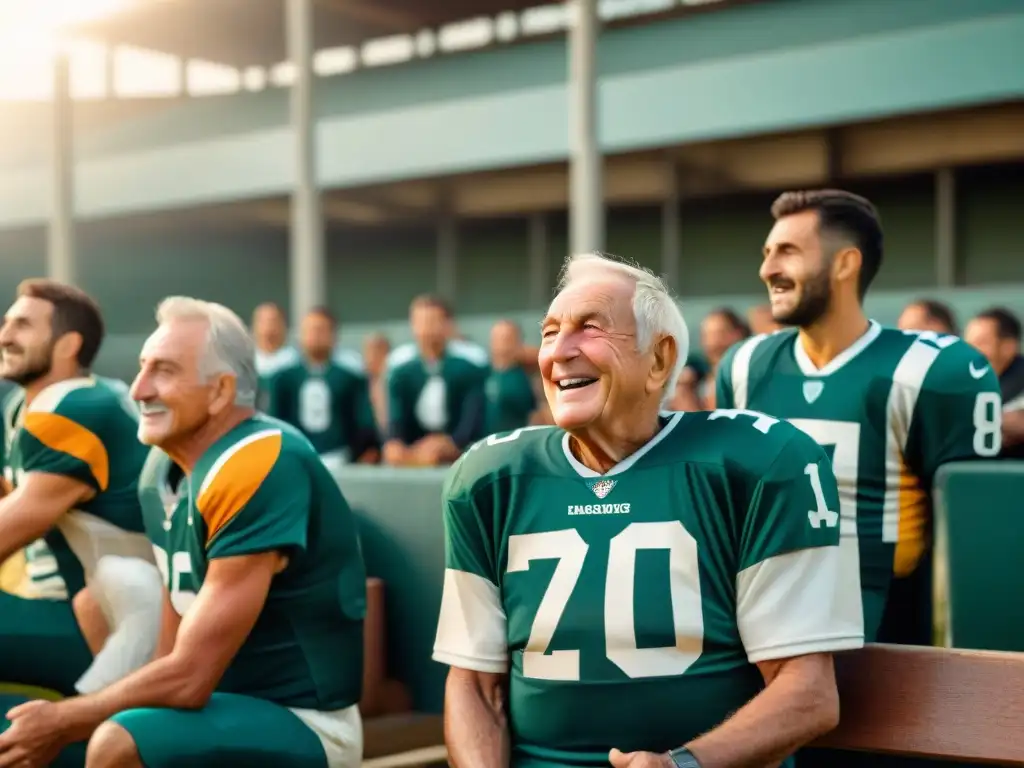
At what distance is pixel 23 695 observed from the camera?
152 inches

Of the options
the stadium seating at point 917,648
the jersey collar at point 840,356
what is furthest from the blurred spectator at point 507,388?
the jersey collar at point 840,356

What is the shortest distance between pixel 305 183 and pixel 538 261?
5183 millimetres

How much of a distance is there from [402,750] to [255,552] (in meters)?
1.55

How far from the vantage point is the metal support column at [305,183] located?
16.5m

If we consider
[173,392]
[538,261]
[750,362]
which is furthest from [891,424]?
[538,261]

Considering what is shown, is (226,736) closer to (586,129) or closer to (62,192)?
(586,129)

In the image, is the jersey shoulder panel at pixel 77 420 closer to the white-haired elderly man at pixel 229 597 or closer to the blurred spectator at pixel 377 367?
the white-haired elderly man at pixel 229 597

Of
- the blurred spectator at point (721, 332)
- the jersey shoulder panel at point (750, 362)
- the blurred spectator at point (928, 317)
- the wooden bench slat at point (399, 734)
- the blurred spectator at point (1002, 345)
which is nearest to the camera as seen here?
the jersey shoulder panel at point (750, 362)

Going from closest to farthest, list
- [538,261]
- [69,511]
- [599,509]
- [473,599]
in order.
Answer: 1. [599,509]
2. [473,599]
3. [69,511]
4. [538,261]

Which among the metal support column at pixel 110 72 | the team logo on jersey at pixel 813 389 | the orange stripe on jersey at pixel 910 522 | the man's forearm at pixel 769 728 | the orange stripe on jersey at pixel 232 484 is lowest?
the man's forearm at pixel 769 728

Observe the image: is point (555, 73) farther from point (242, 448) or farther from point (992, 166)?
point (242, 448)

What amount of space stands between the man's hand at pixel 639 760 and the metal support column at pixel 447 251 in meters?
19.5

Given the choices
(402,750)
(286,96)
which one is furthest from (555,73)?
(402,750)

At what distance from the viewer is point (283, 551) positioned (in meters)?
3.06
